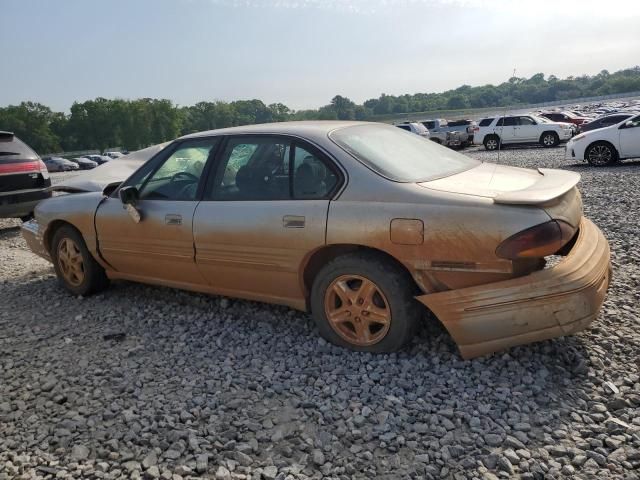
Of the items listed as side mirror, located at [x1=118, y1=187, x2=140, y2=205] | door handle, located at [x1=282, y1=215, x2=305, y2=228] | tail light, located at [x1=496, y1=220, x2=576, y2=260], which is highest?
side mirror, located at [x1=118, y1=187, x2=140, y2=205]

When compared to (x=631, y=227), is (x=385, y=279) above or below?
above

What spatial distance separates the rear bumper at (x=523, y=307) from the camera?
2840mm

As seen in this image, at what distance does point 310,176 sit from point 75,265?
8.88 ft

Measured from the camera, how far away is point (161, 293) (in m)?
4.93

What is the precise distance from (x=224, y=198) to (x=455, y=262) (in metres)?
1.75

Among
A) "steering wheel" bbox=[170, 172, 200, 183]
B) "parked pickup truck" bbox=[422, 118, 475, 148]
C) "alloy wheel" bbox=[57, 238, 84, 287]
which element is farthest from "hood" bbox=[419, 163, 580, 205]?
"parked pickup truck" bbox=[422, 118, 475, 148]

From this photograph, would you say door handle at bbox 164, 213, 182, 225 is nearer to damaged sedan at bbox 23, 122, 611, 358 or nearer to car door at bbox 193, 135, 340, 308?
damaged sedan at bbox 23, 122, 611, 358

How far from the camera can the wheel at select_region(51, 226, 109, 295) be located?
4836 millimetres

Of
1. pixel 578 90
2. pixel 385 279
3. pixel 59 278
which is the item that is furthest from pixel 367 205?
pixel 578 90

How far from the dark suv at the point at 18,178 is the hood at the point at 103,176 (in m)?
1.15

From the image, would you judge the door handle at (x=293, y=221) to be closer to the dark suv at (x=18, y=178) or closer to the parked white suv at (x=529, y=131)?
the dark suv at (x=18, y=178)

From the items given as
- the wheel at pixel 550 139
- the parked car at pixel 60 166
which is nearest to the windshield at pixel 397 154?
the wheel at pixel 550 139

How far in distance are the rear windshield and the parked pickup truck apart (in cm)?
2133

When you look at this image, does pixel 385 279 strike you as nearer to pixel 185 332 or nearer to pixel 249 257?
pixel 249 257
